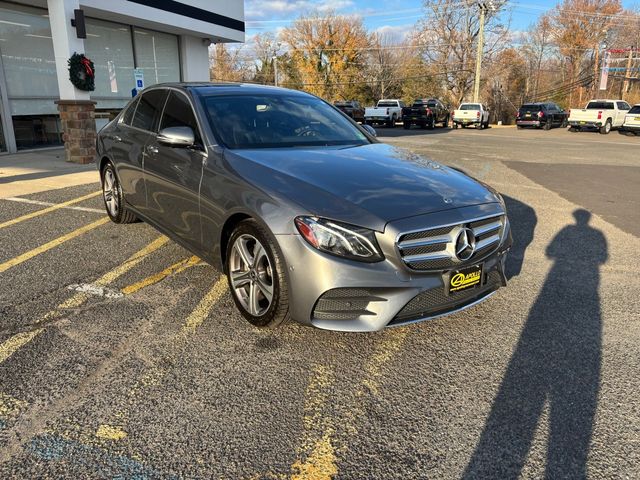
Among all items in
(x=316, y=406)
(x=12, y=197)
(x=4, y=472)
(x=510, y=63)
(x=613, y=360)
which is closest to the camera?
(x=4, y=472)

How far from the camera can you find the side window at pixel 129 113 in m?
5.17

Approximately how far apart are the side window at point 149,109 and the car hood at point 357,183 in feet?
5.05

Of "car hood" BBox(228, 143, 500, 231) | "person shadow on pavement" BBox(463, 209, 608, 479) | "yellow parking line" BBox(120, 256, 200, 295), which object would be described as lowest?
"person shadow on pavement" BBox(463, 209, 608, 479)

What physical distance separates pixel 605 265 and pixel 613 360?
2.09 meters

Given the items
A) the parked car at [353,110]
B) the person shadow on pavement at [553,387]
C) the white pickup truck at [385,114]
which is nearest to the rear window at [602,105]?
the white pickup truck at [385,114]

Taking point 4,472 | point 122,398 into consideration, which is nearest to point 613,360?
point 122,398

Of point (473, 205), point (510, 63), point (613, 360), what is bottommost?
point (613, 360)

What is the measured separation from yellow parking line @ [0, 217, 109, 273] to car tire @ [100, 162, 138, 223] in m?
0.23

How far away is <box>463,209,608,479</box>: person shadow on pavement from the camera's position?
7.13 feet

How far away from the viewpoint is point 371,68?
59.0 m

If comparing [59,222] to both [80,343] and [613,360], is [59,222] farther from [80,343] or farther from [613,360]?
[613,360]

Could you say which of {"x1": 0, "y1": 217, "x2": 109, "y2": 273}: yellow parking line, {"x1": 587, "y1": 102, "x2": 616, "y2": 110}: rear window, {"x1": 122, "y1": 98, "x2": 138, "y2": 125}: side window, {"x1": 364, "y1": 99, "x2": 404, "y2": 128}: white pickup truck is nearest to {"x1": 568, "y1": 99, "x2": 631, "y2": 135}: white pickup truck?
{"x1": 587, "y1": 102, "x2": 616, "y2": 110}: rear window

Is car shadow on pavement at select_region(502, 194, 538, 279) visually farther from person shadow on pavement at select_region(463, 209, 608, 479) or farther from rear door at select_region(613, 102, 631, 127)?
rear door at select_region(613, 102, 631, 127)

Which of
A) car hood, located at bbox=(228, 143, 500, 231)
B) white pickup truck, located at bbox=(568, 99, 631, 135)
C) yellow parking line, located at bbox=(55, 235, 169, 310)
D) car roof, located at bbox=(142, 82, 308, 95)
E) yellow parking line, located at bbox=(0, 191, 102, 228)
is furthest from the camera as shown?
white pickup truck, located at bbox=(568, 99, 631, 135)
